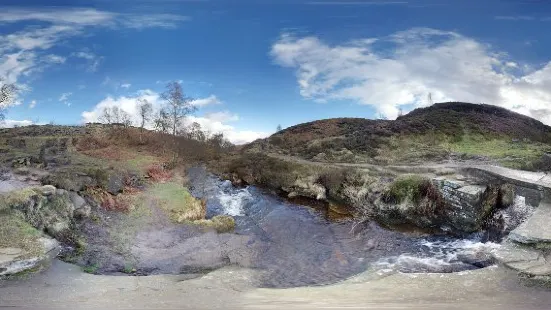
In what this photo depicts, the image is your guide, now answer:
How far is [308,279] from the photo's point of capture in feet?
40.8

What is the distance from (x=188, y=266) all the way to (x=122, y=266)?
1954mm

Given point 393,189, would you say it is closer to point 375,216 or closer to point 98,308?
point 375,216

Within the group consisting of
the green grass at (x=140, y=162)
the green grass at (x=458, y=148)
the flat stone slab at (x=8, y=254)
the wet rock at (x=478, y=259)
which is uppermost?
the green grass at (x=458, y=148)

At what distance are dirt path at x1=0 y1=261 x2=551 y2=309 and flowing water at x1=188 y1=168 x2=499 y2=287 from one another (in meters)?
1.61

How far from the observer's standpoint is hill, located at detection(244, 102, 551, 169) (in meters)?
28.9

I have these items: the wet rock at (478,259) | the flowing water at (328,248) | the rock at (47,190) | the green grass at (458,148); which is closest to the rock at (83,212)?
the rock at (47,190)

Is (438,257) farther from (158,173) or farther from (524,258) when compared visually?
(158,173)

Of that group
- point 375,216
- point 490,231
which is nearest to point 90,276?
point 375,216

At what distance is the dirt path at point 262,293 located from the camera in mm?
8930

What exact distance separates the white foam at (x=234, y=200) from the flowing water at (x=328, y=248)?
0.09 meters

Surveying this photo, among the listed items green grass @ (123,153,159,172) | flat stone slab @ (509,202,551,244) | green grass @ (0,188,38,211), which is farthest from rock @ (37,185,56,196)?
flat stone slab @ (509,202,551,244)

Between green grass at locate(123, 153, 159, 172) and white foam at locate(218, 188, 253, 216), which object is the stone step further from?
green grass at locate(123, 153, 159, 172)

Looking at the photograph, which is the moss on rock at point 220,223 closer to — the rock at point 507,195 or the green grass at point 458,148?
the rock at point 507,195

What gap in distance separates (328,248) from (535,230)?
640 cm
